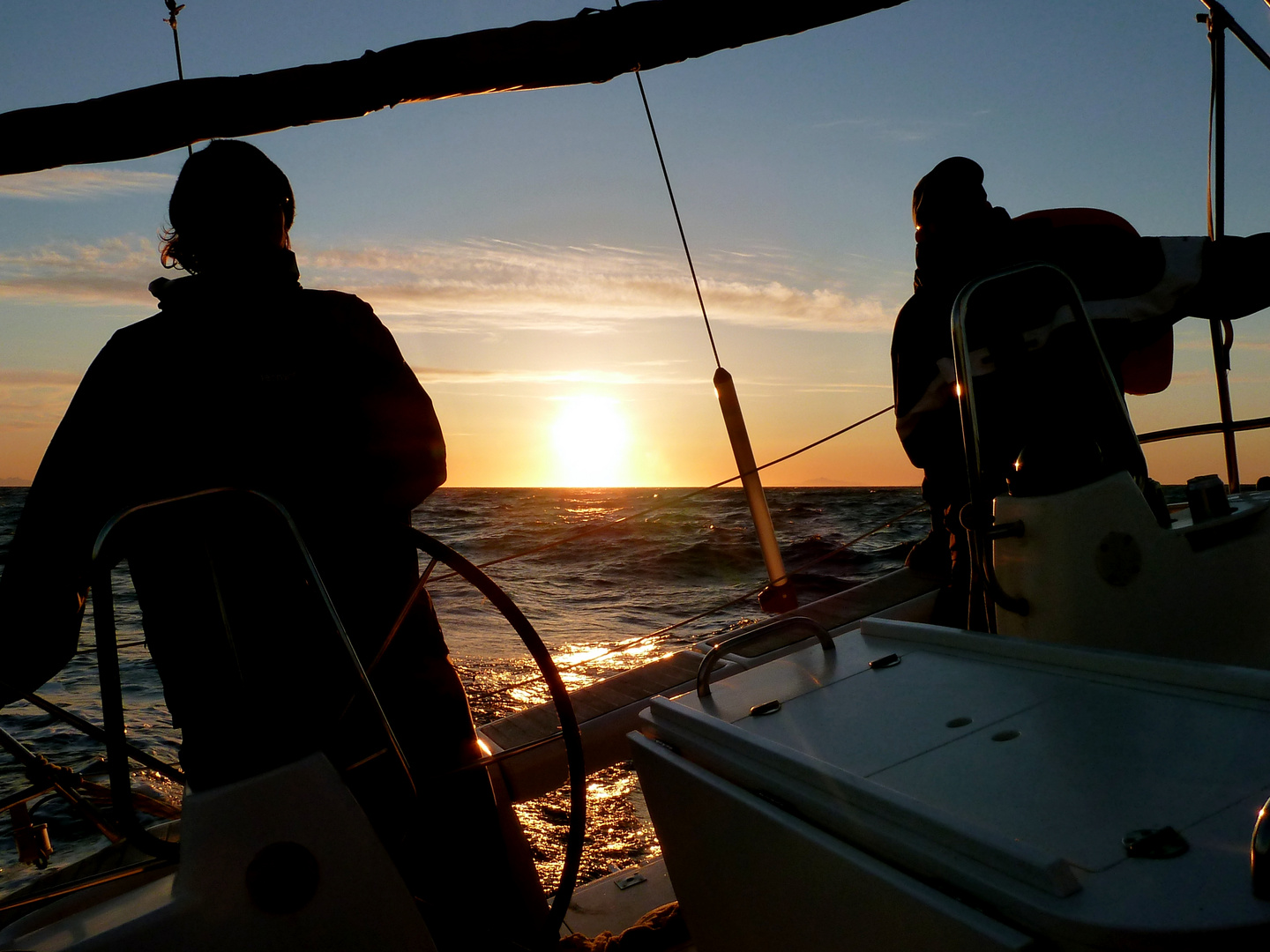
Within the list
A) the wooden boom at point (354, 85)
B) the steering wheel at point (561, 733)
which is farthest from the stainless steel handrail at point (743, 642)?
the wooden boom at point (354, 85)

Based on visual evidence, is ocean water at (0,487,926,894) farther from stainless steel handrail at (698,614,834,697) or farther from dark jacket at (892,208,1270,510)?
dark jacket at (892,208,1270,510)

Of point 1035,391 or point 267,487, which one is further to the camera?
point 1035,391

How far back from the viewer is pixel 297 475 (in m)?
1.43

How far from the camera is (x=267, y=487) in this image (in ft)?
4.59

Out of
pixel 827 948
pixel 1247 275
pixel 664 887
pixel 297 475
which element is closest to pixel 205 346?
pixel 297 475

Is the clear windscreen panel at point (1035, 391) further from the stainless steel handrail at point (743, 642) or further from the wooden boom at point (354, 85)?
the wooden boom at point (354, 85)

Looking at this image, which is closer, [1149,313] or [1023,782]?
[1023,782]

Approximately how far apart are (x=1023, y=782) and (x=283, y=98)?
2.62 meters

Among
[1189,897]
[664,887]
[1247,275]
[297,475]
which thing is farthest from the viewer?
[664,887]

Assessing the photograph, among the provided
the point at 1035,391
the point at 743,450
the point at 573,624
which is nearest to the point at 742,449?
the point at 743,450

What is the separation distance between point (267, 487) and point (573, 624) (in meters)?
7.40

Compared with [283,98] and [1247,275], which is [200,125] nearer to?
[283,98]

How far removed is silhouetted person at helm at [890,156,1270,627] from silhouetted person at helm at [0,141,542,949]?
1147mm

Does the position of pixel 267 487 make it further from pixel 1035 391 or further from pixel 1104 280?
pixel 1104 280
